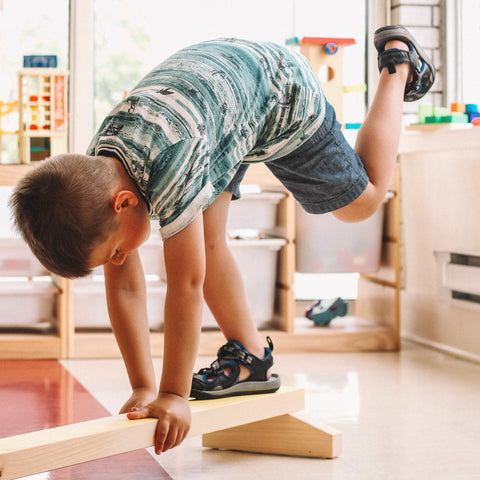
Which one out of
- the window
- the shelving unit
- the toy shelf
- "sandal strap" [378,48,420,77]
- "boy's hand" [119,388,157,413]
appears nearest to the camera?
"boy's hand" [119,388,157,413]

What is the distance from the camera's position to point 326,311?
245cm

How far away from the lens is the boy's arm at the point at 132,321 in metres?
1.19

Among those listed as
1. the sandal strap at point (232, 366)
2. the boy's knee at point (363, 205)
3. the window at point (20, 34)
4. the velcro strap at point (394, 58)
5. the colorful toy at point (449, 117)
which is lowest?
the sandal strap at point (232, 366)

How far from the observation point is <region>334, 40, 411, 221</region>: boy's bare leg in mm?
1370

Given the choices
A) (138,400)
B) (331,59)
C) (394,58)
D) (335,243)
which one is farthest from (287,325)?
(138,400)

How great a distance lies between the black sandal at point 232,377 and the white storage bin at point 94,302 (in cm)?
93

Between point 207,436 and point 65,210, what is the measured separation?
0.63m

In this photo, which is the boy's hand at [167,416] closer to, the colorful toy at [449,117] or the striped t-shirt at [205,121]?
the striped t-shirt at [205,121]

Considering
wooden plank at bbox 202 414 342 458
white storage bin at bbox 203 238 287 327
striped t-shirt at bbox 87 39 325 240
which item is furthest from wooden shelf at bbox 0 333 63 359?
striped t-shirt at bbox 87 39 325 240

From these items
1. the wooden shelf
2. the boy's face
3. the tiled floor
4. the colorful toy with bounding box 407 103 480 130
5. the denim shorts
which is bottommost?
the tiled floor

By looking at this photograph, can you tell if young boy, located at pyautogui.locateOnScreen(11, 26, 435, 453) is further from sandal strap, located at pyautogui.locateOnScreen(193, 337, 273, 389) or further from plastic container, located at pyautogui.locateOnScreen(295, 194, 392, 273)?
plastic container, located at pyautogui.locateOnScreen(295, 194, 392, 273)

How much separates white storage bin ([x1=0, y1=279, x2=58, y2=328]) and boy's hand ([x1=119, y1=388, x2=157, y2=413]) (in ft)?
3.48

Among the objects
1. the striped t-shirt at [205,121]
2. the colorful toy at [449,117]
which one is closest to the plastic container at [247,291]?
the colorful toy at [449,117]

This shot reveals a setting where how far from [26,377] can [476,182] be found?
1329mm
